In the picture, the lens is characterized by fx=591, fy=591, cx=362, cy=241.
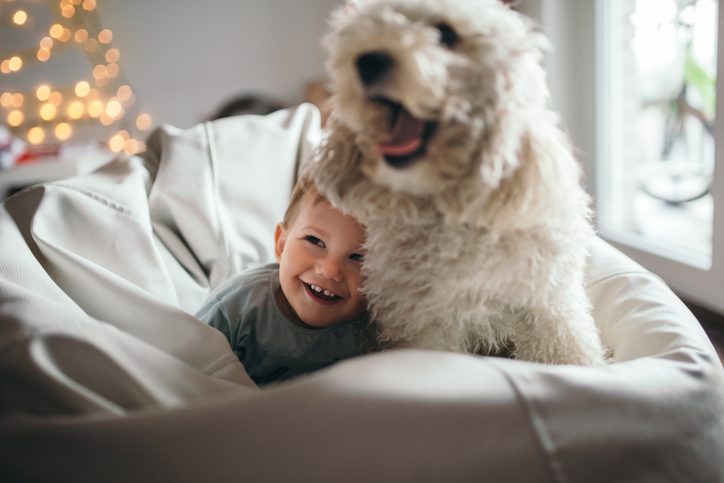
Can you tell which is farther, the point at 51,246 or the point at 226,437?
the point at 51,246

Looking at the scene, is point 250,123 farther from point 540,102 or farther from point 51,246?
point 540,102

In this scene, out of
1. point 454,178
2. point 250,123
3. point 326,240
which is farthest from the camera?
point 250,123

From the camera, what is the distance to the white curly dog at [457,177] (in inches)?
25.3

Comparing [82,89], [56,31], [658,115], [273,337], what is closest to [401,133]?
[273,337]

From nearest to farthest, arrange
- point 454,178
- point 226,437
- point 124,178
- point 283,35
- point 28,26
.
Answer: point 226,437
point 454,178
point 124,178
point 28,26
point 283,35

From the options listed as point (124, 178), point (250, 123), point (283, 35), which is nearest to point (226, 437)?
point (124, 178)

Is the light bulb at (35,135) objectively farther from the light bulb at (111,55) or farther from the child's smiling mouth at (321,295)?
the child's smiling mouth at (321,295)

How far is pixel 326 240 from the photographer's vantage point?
906 mm

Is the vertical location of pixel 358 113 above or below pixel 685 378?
above

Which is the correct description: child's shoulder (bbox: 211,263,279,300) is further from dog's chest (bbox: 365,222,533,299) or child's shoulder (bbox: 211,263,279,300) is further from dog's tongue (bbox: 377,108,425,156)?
dog's tongue (bbox: 377,108,425,156)

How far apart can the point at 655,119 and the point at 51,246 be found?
2.82m

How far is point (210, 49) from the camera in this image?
138 inches

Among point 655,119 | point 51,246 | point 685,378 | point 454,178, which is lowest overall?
point 655,119

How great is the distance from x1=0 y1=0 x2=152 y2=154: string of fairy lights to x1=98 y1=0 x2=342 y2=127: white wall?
5.9 inches
